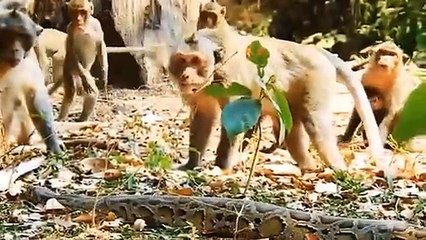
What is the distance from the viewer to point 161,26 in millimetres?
1227

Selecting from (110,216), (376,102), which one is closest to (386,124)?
(376,102)

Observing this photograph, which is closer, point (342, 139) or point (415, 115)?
point (415, 115)

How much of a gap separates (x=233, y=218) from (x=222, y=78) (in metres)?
0.24

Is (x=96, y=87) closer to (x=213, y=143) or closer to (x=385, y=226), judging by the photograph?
(x=213, y=143)

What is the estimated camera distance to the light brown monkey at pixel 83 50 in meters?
1.25

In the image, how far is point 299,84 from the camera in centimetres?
125

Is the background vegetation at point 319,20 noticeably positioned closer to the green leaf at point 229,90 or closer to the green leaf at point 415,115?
the green leaf at point 229,90

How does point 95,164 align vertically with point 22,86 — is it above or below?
below

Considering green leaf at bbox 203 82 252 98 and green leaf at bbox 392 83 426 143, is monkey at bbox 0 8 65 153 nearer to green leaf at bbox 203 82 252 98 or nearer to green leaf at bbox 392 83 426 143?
green leaf at bbox 203 82 252 98

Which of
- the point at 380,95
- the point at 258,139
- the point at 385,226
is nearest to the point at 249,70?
the point at 258,139

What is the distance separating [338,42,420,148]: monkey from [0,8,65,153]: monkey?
53cm

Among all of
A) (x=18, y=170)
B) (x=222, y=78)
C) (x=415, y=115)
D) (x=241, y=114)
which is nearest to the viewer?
(x=415, y=115)

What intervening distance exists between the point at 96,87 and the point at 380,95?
50 cm

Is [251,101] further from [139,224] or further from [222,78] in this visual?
[139,224]
